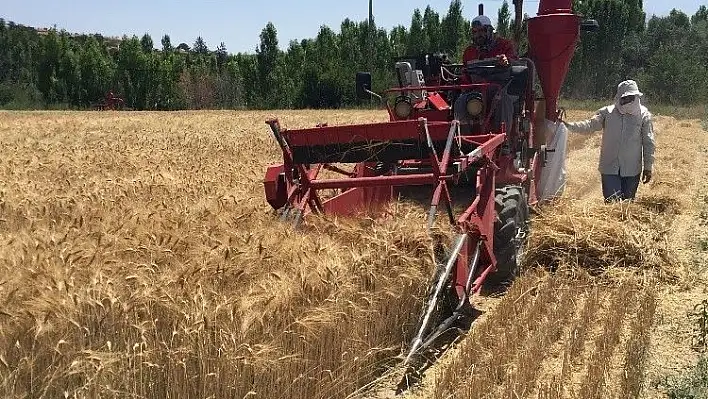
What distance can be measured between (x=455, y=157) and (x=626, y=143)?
3110 mm

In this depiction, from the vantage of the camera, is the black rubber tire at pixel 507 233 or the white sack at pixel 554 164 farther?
the white sack at pixel 554 164

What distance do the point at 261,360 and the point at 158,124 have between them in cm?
2244

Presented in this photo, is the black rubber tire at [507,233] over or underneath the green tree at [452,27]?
underneath

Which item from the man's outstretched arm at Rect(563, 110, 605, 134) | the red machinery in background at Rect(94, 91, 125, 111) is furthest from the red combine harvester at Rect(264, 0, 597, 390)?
the red machinery in background at Rect(94, 91, 125, 111)

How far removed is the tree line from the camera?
51.4 m

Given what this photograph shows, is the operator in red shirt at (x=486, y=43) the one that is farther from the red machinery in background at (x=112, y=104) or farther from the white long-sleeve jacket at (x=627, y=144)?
the red machinery in background at (x=112, y=104)

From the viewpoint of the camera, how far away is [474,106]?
6.68 m

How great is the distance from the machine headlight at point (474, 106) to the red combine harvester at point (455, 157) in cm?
1

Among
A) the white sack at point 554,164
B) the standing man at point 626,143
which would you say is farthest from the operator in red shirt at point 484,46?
the white sack at point 554,164

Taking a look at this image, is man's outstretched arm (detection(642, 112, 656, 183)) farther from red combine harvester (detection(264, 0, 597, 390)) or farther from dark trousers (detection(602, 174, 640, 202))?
red combine harvester (detection(264, 0, 597, 390))

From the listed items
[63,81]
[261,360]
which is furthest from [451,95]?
[63,81]

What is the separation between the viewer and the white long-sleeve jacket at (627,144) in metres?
7.62

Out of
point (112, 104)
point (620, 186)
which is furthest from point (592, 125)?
point (112, 104)

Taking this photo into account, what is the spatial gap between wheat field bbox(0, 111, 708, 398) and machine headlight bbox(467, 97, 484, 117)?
1.22 metres
